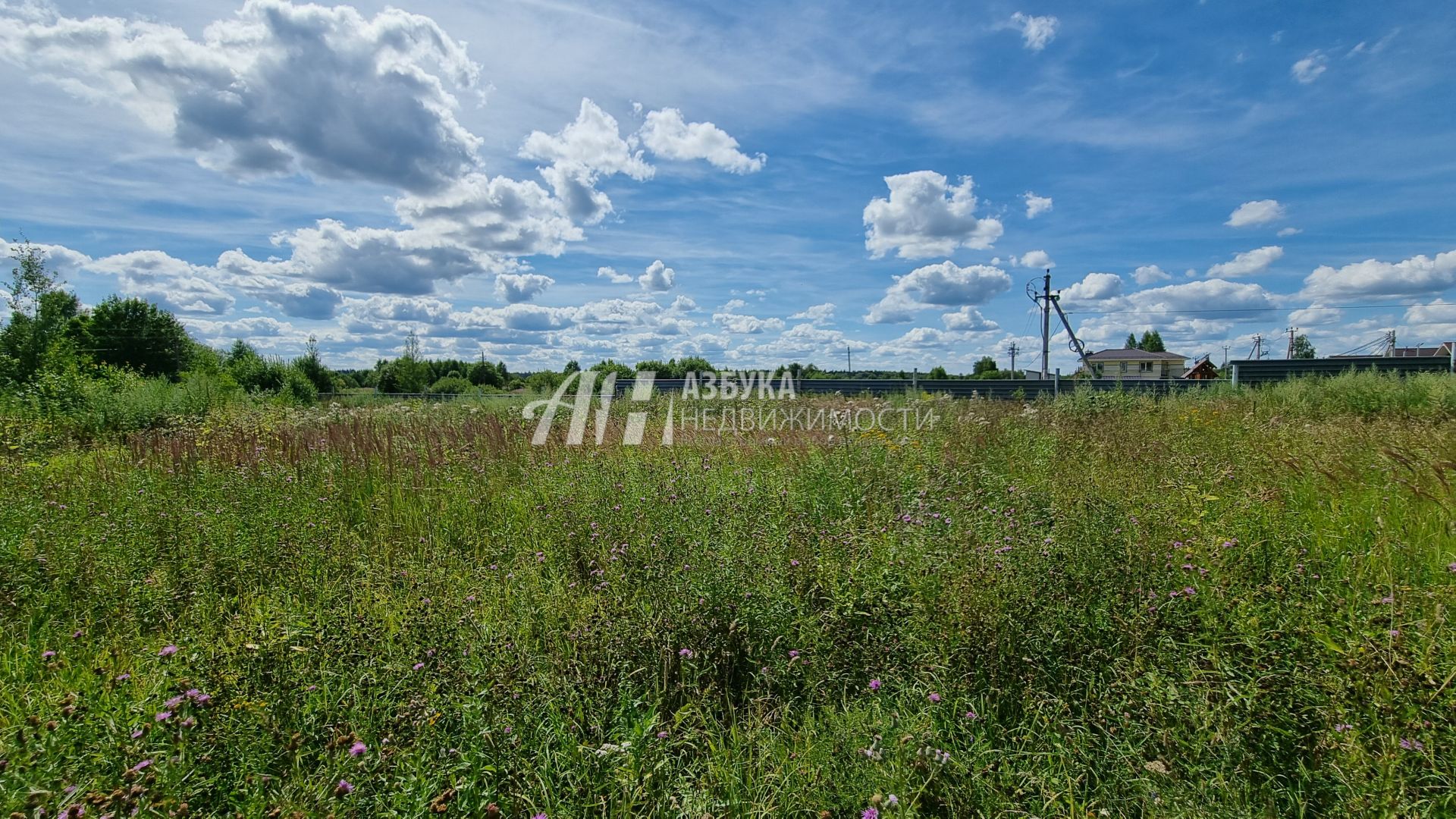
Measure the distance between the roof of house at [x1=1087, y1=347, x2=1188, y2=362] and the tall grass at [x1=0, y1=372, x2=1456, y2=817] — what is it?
60.5 meters

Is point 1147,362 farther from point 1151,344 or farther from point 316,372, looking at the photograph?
point 316,372

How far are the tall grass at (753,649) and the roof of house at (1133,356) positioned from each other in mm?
60503

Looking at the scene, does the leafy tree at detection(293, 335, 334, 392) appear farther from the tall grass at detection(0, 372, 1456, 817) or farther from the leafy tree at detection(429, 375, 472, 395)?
the tall grass at detection(0, 372, 1456, 817)

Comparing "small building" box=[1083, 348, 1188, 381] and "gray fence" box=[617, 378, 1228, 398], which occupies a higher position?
"small building" box=[1083, 348, 1188, 381]

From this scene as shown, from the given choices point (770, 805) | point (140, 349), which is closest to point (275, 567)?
point (770, 805)

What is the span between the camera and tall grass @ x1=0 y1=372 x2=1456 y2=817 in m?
1.77

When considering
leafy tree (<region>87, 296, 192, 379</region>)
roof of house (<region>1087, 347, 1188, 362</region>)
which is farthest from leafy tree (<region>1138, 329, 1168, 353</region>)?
leafy tree (<region>87, 296, 192, 379</region>)

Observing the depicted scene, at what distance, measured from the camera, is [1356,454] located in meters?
4.80

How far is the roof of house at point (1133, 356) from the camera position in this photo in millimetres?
56562

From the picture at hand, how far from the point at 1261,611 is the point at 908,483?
247 centimetres

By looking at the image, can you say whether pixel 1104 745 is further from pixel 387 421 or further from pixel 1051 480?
pixel 387 421

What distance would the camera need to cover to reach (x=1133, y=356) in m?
59.7

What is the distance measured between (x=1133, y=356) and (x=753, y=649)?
70.5 m

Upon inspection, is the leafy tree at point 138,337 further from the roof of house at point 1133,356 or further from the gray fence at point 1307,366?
the roof of house at point 1133,356
